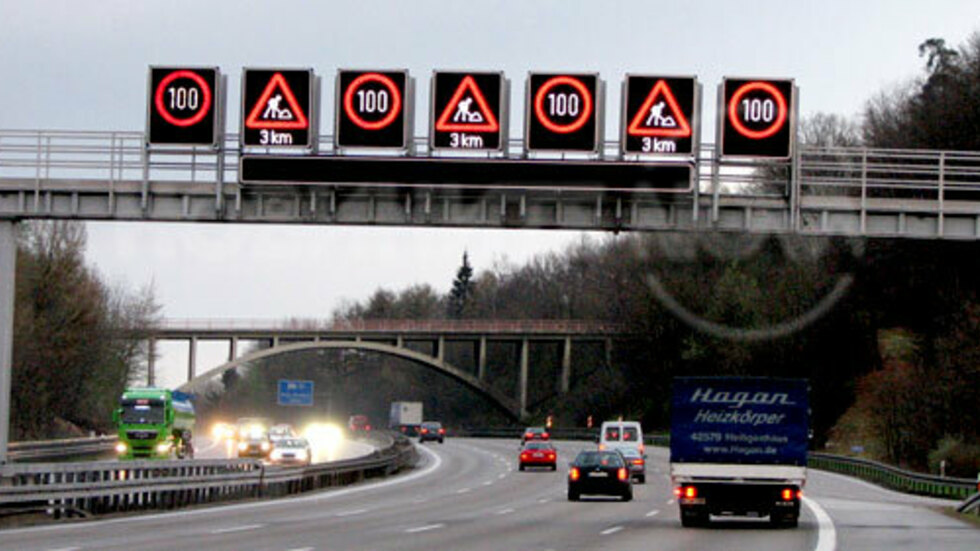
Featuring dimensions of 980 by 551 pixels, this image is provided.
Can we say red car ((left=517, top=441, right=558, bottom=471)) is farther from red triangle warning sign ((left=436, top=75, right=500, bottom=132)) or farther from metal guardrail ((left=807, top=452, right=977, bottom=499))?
red triangle warning sign ((left=436, top=75, right=500, bottom=132))

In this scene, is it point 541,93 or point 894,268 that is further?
point 894,268

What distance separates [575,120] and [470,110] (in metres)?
2.13

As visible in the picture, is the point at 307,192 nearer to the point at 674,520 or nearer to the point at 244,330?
the point at 674,520

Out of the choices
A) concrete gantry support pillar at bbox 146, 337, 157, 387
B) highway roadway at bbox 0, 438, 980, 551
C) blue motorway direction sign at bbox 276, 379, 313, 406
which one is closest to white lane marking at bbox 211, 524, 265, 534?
highway roadway at bbox 0, 438, 980, 551

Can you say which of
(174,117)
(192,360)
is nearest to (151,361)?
(192,360)

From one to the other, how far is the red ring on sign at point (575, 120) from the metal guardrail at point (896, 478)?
2013 centimetres

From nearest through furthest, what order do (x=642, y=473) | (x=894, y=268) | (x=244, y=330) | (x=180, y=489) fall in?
1. (x=180, y=489)
2. (x=642, y=473)
3. (x=894, y=268)
4. (x=244, y=330)

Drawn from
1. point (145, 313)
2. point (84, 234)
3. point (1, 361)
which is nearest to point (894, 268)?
point (84, 234)

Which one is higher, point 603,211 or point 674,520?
point 603,211

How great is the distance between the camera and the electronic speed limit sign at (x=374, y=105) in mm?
35250

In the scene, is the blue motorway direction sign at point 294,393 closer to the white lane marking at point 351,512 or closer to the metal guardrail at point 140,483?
the metal guardrail at point 140,483

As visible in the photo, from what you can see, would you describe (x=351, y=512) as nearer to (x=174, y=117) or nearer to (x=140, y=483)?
(x=140, y=483)

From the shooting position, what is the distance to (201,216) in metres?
36.6

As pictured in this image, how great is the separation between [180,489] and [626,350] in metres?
85.2
